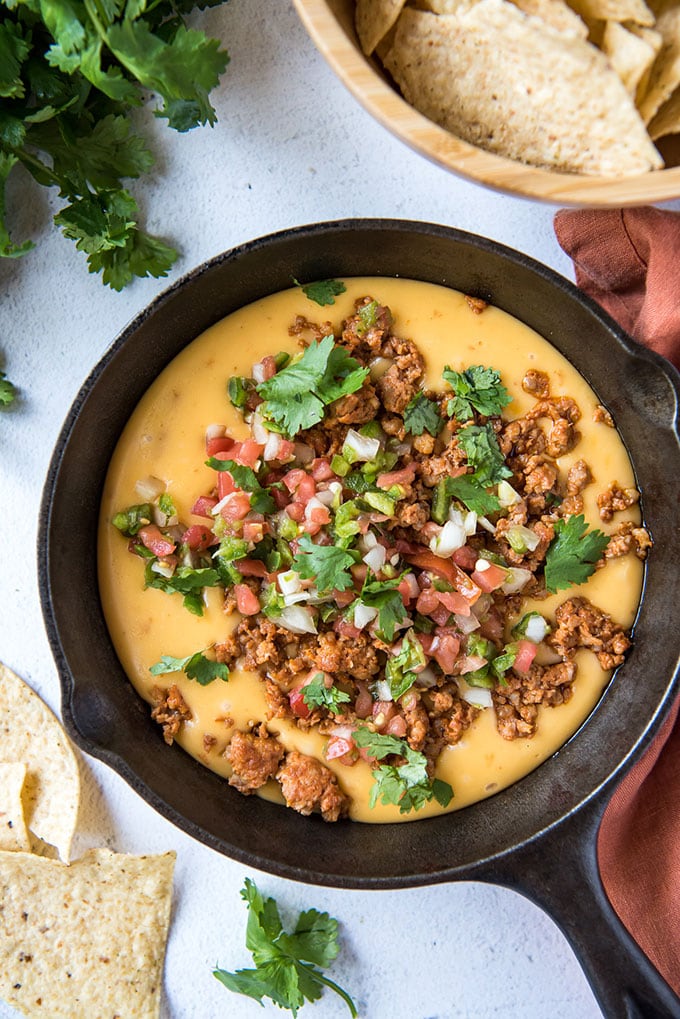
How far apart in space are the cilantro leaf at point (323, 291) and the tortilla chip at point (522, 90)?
0.61 meters

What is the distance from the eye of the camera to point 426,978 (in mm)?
3250

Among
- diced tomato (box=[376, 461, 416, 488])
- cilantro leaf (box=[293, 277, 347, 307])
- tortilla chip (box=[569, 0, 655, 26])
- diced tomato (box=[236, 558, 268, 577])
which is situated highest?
tortilla chip (box=[569, 0, 655, 26])

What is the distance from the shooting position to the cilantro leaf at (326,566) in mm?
2773

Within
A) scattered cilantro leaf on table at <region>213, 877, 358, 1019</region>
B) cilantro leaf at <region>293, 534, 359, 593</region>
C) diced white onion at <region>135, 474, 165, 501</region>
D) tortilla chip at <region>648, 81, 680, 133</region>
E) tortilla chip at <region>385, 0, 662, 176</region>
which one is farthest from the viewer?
scattered cilantro leaf on table at <region>213, 877, 358, 1019</region>

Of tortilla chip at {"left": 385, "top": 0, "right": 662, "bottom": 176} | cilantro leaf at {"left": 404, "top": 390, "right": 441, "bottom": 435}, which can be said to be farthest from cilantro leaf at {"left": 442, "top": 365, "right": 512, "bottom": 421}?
tortilla chip at {"left": 385, "top": 0, "right": 662, "bottom": 176}

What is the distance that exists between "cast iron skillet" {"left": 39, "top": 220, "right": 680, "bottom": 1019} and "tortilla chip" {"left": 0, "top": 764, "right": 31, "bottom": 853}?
0.53 m

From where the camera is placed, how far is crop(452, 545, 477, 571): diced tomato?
113 inches

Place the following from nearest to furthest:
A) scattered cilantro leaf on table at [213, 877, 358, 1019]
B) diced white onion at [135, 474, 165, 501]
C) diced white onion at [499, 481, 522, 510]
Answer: diced white onion at [499, 481, 522, 510], diced white onion at [135, 474, 165, 501], scattered cilantro leaf on table at [213, 877, 358, 1019]

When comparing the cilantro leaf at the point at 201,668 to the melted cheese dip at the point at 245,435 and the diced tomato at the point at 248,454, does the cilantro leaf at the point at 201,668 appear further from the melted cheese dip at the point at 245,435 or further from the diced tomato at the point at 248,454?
the diced tomato at the point at 248,454

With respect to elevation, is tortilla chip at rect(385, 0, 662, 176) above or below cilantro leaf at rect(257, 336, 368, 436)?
above

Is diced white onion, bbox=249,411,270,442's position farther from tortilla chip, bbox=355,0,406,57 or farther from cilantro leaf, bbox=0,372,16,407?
tortilla chip, bbox=355,0,406,57

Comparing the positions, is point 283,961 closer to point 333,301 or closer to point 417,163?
point 333,301

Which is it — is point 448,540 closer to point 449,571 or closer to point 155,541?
point 449,571

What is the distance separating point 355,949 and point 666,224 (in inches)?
96.0
